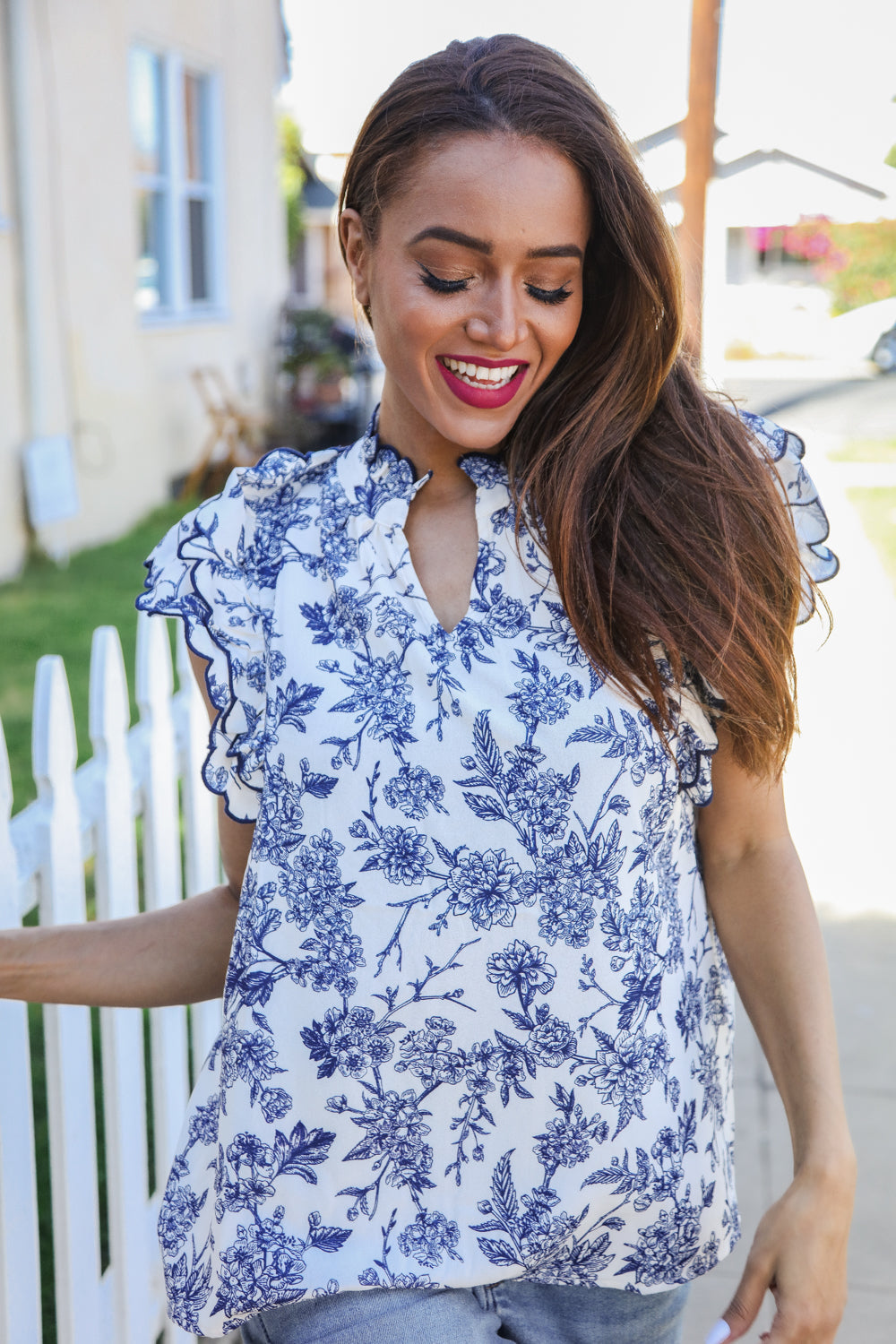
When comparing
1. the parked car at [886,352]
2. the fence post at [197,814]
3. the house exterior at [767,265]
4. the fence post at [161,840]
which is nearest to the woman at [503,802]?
the fence post at [161,840]

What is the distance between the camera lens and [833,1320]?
A: 1270 mm

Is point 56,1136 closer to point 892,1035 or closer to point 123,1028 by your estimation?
point 123,1028

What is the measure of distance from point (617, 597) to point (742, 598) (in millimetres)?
130

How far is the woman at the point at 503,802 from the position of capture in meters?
1.28

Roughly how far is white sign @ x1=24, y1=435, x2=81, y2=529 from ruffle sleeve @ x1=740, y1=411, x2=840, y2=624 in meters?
6.87

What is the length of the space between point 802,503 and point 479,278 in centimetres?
42

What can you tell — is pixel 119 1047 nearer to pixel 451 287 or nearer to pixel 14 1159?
pixel 14 1159

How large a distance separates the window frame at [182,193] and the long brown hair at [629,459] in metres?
8.59

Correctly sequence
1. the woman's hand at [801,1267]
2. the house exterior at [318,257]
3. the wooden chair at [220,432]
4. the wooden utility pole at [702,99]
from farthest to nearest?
the house exterior at [318,257], the wooden chair at [220,432], the wooden utility pole at [702,99], the woman's hand at [801,1267]

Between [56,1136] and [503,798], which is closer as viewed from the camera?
[503,798]

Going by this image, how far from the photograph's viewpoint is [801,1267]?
4.11 ft

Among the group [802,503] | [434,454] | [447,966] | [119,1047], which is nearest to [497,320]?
[434,454]

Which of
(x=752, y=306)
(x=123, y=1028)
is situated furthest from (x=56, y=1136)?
(x=752, y=306)

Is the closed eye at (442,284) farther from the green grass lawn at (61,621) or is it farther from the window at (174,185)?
the window at (174,185)
